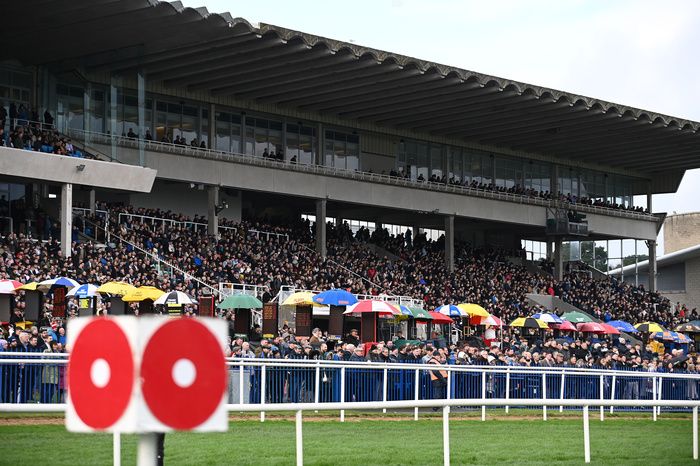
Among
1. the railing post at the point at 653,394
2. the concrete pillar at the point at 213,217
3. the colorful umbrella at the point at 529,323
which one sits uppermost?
the concrete pillar at the point at 213,217

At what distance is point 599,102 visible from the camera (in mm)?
50500

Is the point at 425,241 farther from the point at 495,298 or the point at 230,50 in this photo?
the point at 230,50

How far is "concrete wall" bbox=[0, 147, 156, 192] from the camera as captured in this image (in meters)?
34.9

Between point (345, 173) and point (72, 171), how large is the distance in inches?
627

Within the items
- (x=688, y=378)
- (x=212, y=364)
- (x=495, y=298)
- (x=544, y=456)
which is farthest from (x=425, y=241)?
(x=212, y=364)

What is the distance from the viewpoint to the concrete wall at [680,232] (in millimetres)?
81438

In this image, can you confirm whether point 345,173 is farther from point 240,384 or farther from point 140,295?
point 240,384

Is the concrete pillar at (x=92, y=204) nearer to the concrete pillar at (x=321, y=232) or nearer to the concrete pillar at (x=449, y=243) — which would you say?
the concrete pillar at (x=321, y=232)

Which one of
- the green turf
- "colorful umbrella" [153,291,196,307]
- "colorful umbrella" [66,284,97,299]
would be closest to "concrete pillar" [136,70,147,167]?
"colorful umbrella" [153,291,196,307]

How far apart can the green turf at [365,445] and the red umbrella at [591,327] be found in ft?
61.7

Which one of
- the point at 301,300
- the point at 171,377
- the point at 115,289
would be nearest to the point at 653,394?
the point at 301,300

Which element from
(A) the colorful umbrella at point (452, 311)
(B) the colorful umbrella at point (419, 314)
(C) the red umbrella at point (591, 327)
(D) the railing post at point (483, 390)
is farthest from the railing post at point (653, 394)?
(C) the red umbrella at point (591, 327)

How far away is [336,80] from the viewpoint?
4475cm

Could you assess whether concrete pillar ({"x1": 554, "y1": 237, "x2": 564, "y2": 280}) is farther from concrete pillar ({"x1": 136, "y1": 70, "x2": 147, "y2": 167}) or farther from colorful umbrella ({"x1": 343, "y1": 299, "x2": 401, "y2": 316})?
colorful umbrella ({"x1": 343, "y1": 299, "x2": 401, "y2": 316})
